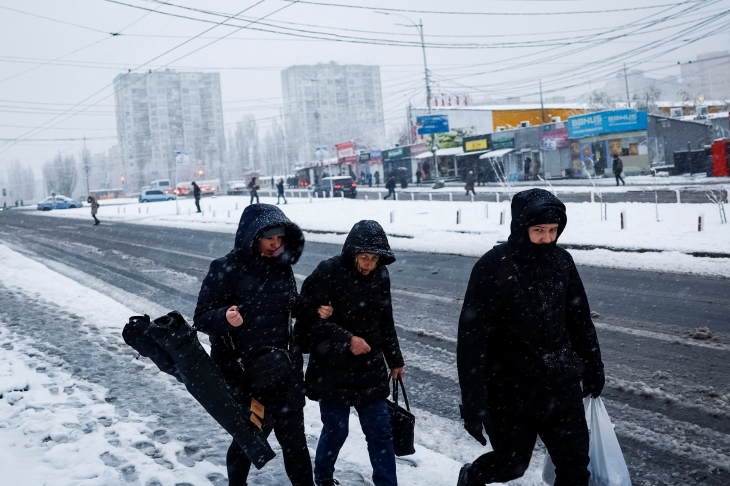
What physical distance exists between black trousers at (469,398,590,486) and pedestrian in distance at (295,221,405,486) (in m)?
0.73

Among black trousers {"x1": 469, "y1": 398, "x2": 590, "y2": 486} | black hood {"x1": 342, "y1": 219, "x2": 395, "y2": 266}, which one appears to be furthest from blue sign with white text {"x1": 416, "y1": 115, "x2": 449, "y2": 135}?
black trousers {"x1": 469, "y1": 398, "x2": 590, "y2": 486}

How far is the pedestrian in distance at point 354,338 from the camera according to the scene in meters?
3.62

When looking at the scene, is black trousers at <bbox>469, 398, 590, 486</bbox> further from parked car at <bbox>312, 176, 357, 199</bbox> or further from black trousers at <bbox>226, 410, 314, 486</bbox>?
parked car at <bbox>312, 176, 357, 199</bbox>

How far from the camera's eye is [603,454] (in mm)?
3270

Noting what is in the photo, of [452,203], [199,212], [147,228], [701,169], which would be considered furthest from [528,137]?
[147,228]

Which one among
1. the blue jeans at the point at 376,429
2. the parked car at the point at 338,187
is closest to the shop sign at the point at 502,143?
the parked car at the point at 338,187

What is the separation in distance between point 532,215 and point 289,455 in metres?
1.86

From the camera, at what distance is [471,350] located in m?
3.13

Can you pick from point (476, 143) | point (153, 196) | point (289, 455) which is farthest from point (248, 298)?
point (153, 196)

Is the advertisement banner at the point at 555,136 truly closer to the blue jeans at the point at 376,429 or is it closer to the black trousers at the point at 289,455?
the blue jeans at the point at 376,429

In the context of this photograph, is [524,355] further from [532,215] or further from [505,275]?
[532,215]

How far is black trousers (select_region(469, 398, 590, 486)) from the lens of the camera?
305 centimetres

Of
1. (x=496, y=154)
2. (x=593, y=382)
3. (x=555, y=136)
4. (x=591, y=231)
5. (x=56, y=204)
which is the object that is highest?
(x=555, y=136)

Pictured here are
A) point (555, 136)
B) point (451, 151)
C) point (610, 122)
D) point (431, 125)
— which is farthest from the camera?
point (451, 151)
